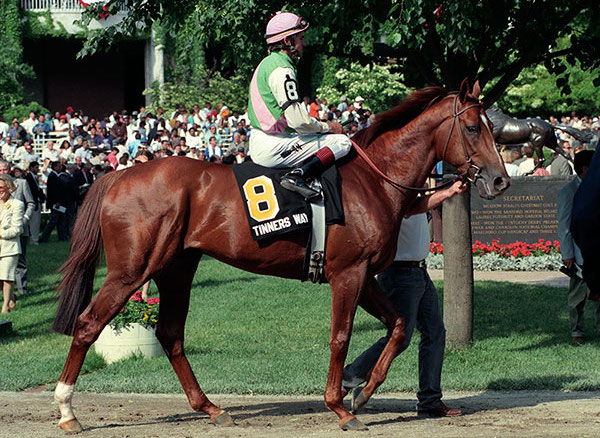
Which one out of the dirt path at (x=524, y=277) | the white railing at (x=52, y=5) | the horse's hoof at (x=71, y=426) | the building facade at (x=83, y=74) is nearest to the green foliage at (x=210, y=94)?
the building facade at (x=83, y=74)

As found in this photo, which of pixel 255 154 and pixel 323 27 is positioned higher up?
pixel 323 27

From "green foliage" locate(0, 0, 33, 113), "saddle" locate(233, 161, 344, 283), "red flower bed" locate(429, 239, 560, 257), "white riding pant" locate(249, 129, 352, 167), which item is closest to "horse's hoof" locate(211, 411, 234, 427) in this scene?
"saddle" locate(233, 161, 344, 283)

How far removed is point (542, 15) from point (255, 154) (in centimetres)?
448

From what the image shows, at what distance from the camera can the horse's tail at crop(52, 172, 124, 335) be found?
670 centimetres

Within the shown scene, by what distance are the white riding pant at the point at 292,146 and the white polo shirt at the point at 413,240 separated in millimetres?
793

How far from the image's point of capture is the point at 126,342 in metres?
9.48

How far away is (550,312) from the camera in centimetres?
1220

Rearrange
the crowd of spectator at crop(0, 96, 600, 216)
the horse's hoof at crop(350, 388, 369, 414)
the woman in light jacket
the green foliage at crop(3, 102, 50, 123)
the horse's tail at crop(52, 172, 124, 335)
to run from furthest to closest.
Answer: the green foliage at crop(3, 102, 50, 123), the crowd of spectator at crop(0, 96, 600, 216), the woman in light jacket, the horse's tail at crop(52, 172, 124, 335), the horse's hoof at crop(350, 388, 369, 414)

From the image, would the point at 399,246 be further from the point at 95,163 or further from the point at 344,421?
the point at 95,163

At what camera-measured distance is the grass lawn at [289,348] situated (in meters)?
8.24

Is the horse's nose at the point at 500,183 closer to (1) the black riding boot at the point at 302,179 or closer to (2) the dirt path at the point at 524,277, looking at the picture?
(1) the black riding boot at the point at 302,179

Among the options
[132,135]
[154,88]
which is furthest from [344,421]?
[154,88]

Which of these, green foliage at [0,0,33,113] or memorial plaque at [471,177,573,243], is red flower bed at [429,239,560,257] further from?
green foliage at [0,0,33,113]

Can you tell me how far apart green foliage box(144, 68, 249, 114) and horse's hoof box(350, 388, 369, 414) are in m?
31.0
